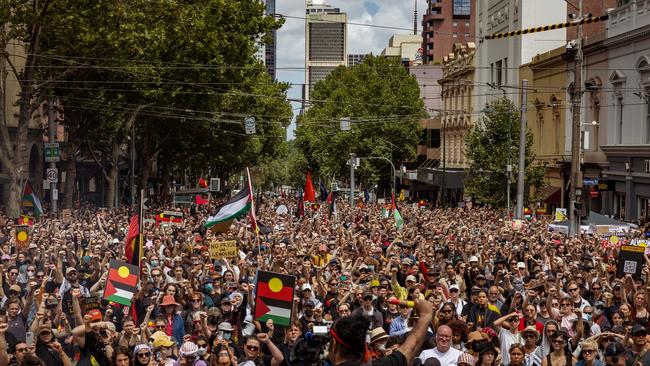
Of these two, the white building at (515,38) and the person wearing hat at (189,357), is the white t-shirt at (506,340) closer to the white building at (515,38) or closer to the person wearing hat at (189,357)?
the person wearing hat at (189,357)

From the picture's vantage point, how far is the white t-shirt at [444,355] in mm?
8805

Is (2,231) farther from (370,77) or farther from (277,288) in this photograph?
(370,77)

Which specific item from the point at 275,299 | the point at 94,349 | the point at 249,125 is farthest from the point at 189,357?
the point at 249,125

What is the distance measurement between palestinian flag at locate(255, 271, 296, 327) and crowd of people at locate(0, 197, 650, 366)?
12 centimetres

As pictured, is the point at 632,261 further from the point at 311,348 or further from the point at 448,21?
the point at 448,21

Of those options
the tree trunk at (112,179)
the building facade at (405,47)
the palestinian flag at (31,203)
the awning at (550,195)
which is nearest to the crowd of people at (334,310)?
the palestinian flag at (31,203)

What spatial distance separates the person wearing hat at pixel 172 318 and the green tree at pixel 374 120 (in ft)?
188

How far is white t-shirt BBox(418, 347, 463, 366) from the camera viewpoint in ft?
28.9

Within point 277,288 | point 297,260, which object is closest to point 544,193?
point 297,260

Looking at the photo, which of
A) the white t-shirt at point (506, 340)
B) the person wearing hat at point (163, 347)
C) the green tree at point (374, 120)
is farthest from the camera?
the green tree at point (374, 120)

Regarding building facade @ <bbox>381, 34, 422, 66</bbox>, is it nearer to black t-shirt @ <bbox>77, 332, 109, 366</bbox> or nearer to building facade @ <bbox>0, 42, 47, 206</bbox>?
building facade @ <bbox>0, 42, 47, 206</bbox>

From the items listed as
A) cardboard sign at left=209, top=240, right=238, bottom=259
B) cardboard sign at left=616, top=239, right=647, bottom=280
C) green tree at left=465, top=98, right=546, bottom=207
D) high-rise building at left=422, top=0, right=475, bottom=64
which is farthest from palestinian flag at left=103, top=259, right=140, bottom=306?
high-rise building at left=422, top=0, right=475, bottom=64

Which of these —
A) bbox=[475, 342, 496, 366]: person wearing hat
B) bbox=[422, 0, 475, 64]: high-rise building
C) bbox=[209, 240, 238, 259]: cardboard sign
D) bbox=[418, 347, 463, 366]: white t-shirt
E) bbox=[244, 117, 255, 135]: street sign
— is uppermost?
bbox=[422, 0, 475, 64]: high-rise building

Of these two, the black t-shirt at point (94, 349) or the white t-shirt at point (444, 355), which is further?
the black t-shirt at point (94, 349)
